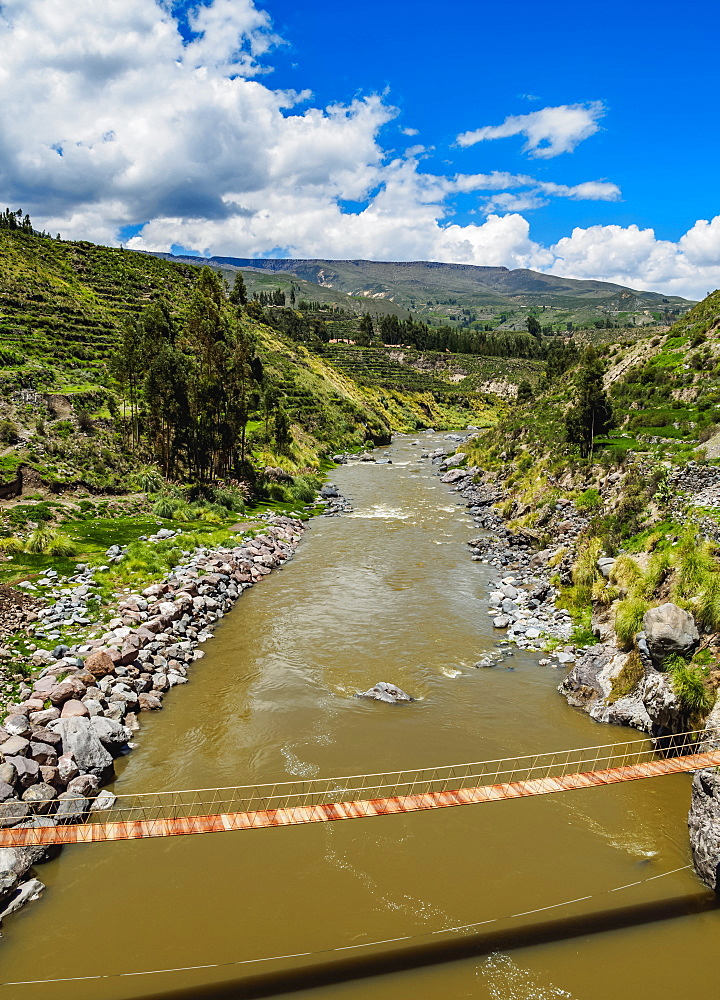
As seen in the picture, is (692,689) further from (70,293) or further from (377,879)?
(70,293)

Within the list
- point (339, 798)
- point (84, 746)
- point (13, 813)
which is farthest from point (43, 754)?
point (339, 798)

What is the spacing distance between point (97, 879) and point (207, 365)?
34.9 metres

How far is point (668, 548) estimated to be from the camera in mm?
18281

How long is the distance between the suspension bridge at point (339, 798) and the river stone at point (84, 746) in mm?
931

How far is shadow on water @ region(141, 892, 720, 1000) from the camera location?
806 cm

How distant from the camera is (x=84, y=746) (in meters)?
12.0

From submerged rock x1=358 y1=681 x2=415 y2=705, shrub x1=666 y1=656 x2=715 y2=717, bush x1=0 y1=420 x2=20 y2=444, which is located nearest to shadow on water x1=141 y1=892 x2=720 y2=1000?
shrub x1=666 y1=656 x2=715 y2=717

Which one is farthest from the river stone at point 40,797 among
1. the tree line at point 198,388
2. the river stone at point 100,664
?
the tree line at point 198,388

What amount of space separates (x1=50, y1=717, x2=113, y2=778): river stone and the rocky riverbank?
22mm

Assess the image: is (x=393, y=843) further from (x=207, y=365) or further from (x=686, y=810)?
(x=207, y=365)

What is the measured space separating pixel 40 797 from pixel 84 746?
4.85 ft

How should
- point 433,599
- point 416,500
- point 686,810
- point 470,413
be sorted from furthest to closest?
point 470,413
point 416,500
point 433,599
point 686,810

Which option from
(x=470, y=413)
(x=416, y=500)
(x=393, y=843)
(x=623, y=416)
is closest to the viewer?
(x=393, y=843)

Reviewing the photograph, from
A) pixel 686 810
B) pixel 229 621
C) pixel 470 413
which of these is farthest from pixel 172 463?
pixel 470 413
